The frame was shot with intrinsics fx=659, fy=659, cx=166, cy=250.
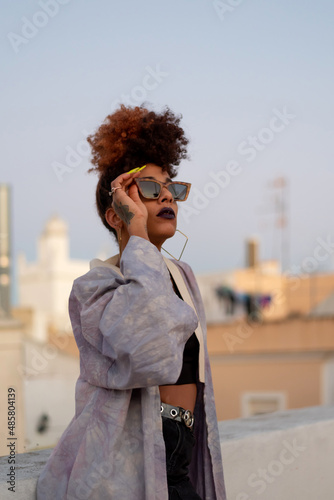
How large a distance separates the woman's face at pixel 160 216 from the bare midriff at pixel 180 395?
0.44 m

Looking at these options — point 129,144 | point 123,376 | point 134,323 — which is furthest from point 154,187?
point 123,376

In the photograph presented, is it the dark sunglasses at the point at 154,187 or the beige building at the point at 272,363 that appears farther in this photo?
the beige building at the point at 272,363

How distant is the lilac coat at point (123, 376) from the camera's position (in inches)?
66.4

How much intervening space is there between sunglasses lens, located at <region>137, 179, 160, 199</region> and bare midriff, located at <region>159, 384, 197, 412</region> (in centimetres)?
56

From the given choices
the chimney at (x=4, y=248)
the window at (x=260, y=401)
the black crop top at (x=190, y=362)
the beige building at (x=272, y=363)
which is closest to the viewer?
the black crop top at (x=190, y=362)

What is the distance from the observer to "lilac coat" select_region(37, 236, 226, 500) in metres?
1.69

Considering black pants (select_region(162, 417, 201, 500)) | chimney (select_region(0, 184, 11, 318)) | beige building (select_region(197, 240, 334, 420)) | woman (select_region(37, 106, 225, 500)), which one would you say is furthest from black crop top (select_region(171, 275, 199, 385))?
beige building (select_region(197, 240, 334, 420))

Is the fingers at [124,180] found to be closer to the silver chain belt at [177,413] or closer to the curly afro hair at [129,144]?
the curly afro hair at [129,144]

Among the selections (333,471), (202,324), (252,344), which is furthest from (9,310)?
(202,324)

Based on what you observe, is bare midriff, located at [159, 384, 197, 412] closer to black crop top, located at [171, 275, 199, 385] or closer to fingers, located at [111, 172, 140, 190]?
black crop top, located at [171, 275, 199, 385]

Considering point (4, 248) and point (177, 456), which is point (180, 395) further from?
point (4, 248)

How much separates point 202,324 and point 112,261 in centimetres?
36

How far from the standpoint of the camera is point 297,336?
49.4 feet

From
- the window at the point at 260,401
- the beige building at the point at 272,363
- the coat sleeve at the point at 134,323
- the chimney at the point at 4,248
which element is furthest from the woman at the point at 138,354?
the window at the point at 260,401
